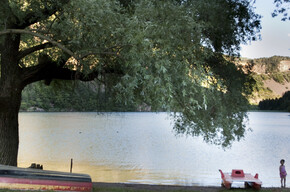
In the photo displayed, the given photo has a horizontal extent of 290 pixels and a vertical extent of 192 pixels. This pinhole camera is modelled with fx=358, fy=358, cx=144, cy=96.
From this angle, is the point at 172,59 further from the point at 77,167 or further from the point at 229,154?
the point at 229,154

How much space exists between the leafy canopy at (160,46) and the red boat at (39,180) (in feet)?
8.56

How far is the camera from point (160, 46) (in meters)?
7.04

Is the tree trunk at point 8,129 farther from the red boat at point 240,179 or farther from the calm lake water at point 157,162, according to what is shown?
the red boat at point 240,179

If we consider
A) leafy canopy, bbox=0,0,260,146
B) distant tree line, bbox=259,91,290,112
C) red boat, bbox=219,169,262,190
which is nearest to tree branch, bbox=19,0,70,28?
leafy canopy, bbox=0,0,260,146

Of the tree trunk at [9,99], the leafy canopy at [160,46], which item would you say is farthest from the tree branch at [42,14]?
the tree trunk at [9,99]

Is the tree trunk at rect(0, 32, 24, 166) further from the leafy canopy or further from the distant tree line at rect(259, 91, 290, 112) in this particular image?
the distant tree line at rect(259, 91, 290, 112)

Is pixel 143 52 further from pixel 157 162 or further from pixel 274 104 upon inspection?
pixel 274 104

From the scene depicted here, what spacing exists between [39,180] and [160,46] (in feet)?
15.5

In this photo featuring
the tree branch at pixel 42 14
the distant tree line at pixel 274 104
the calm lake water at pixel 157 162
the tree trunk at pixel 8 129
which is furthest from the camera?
the distant tree line at pixel 274 104

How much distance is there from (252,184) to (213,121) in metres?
3.23

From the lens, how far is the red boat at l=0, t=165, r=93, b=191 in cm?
860

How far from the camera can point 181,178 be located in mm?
21375

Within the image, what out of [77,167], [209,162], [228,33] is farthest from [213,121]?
[209,162]

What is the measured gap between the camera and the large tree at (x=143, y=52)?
7.02m
